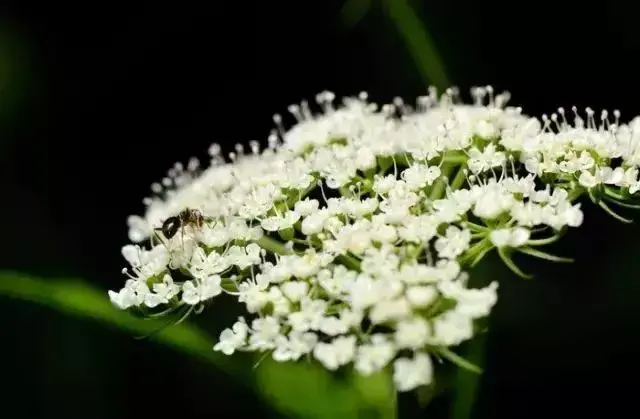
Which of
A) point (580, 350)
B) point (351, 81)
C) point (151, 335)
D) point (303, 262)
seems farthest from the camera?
point (351, 81)

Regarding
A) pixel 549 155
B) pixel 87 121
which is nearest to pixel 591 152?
pixel 549 155

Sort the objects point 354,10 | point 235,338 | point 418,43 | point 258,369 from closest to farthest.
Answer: point 235,338 → point 258,369 → point 418,43 → point 354,10

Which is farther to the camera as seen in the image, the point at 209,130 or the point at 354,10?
the point at 209,130

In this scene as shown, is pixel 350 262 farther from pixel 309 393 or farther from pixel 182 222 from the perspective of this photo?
pixel 309 393

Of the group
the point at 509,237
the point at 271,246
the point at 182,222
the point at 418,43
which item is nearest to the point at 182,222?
the point at 182,222

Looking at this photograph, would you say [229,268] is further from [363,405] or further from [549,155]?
[549,155]

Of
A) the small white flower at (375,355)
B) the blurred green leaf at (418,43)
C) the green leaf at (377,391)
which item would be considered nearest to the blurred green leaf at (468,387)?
the green leaf at (377,391)
